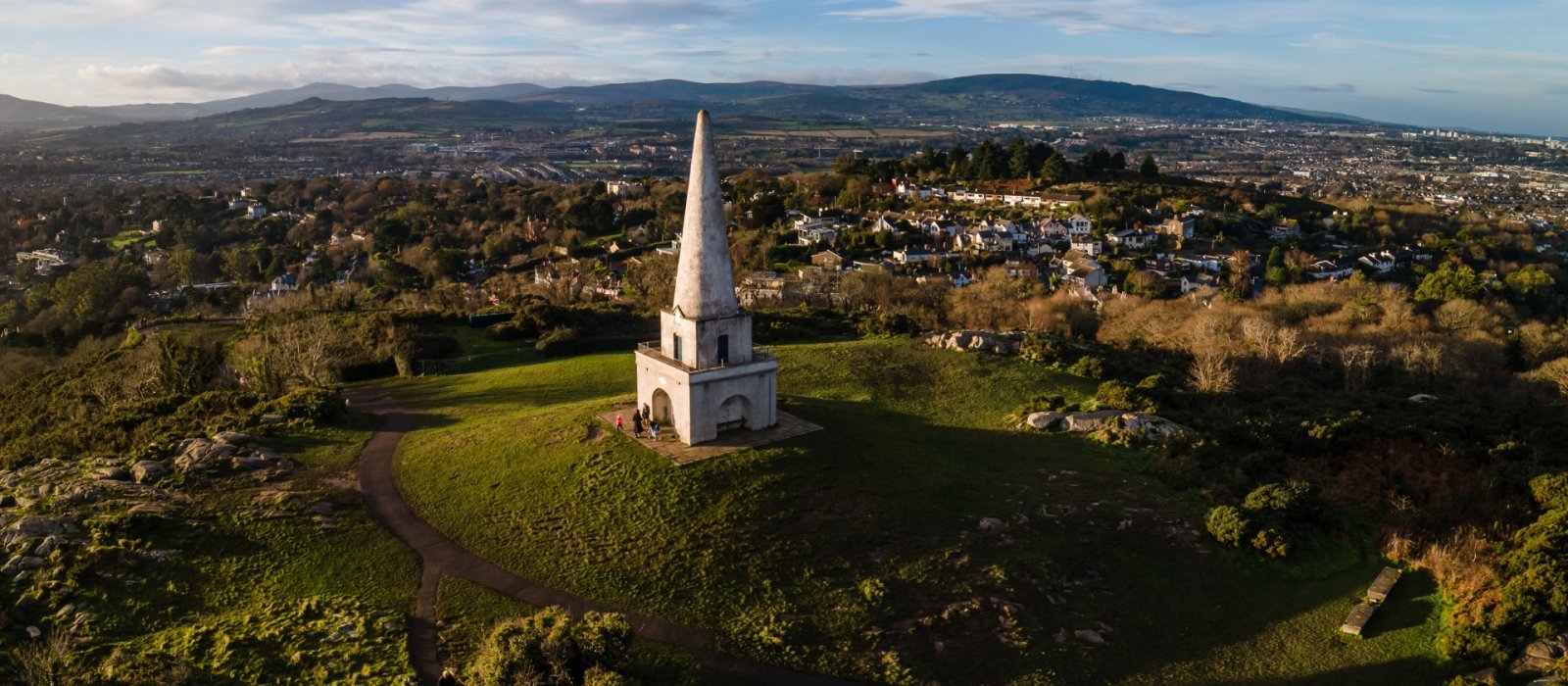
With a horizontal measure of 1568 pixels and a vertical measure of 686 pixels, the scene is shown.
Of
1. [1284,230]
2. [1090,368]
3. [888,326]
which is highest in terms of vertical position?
[1284,230]

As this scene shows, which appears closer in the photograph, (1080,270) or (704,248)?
(704,248)

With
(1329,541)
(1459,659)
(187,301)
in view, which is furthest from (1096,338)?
(187,301)

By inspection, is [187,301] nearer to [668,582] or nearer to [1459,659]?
[668,582]

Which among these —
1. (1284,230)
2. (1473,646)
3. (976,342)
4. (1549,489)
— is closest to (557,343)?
(976,342)

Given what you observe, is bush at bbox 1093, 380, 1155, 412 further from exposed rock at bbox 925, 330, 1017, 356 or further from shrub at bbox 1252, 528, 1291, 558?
shrub at bbox 1252, 528, 1291, 558

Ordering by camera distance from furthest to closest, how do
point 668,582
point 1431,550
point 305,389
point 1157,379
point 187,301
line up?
1. point 187,301
2. point 1157,379
3. point 305,389
4. point 1431,550
5. point 668,582

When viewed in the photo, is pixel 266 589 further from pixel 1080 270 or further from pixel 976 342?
pixel 1080 270

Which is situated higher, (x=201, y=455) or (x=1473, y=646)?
(x=201, y=455)
